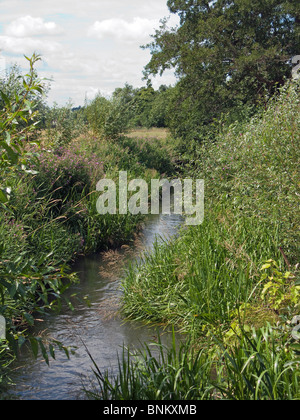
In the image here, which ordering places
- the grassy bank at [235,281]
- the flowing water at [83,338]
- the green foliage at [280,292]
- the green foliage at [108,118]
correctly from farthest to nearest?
the green foliage at [108,118], the flowing water at [83,338], the green foliage at [280,292], the grassy bank at [235,281]

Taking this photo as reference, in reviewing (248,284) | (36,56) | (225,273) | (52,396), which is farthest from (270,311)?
(36,56)

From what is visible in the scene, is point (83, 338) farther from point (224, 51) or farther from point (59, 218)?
point (224, 51)

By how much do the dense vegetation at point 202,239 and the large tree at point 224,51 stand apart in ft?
0.24

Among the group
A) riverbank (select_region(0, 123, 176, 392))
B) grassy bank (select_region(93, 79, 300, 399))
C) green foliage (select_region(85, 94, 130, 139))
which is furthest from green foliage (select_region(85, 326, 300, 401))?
green foliage (select_region(85, 94, 130, 139))

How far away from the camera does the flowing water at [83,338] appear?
4.48 m

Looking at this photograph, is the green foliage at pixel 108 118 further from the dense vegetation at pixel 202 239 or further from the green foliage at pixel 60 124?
the green foliage at pixel 60 124

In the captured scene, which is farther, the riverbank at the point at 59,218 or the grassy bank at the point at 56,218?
the riverbank at the point at 59,218

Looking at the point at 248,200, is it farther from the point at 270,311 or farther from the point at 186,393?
the point at 186,393

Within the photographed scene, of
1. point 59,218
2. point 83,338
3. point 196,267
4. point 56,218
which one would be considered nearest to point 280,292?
point 196,267

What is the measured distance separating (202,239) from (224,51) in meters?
12.3

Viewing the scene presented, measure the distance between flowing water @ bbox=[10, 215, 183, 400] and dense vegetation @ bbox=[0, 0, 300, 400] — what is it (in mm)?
209

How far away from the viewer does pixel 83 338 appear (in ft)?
18.3

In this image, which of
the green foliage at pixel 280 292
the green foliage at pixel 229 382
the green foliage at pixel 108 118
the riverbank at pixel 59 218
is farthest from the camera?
the green foliage at pixel 108 118

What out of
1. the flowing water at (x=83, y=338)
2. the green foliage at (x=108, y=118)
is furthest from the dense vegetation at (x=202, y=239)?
the green foliage at (x=108, y=118)
